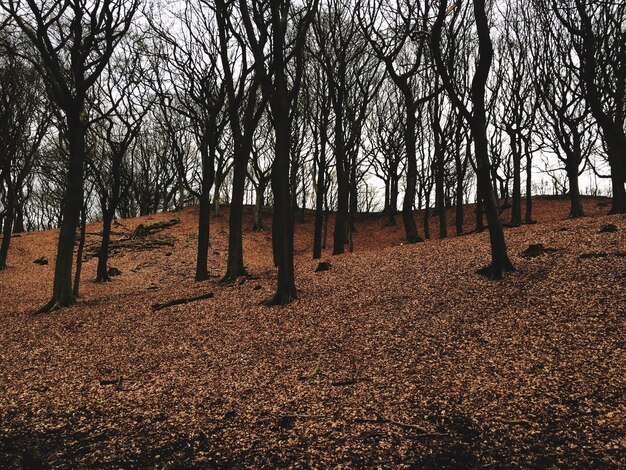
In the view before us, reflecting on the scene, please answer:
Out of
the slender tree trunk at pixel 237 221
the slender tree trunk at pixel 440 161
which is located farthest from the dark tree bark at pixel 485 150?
the slender tree trunk at pixel 440 161

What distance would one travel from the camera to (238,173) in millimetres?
13867

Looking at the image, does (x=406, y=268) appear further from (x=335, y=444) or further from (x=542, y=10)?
(x=542, y=10)

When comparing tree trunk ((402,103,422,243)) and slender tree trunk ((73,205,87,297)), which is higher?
tree trunk ((402,103,422,243))

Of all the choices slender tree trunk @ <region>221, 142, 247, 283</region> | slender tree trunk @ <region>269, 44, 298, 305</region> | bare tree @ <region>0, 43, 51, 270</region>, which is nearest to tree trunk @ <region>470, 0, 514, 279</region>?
slender tree trunk @ <region>269, 44, 298, 305</region>

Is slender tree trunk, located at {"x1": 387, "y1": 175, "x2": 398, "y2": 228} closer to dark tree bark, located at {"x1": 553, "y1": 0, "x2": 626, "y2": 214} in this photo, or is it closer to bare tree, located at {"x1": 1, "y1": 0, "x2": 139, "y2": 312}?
dark tree bark, located at {"x1": 553, "y1": 0, "x2": 626, "y2": 214}

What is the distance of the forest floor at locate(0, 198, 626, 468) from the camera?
3971mm

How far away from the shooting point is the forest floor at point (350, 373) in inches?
156

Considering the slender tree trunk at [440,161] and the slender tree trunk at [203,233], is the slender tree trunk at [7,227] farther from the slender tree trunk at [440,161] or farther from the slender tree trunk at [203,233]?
the slender tree trunk at [440,161]

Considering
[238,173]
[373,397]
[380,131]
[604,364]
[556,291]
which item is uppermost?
[380,131]

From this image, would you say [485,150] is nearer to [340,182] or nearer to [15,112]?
[340,182]

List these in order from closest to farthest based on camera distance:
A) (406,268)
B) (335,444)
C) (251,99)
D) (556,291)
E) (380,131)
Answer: (335,444) < (556,291) < (406,268) < (251,99) < (380,131)

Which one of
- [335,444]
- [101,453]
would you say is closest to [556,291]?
[335,444]

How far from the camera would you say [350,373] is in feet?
18.9

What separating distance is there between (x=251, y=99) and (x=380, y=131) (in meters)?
19.2
